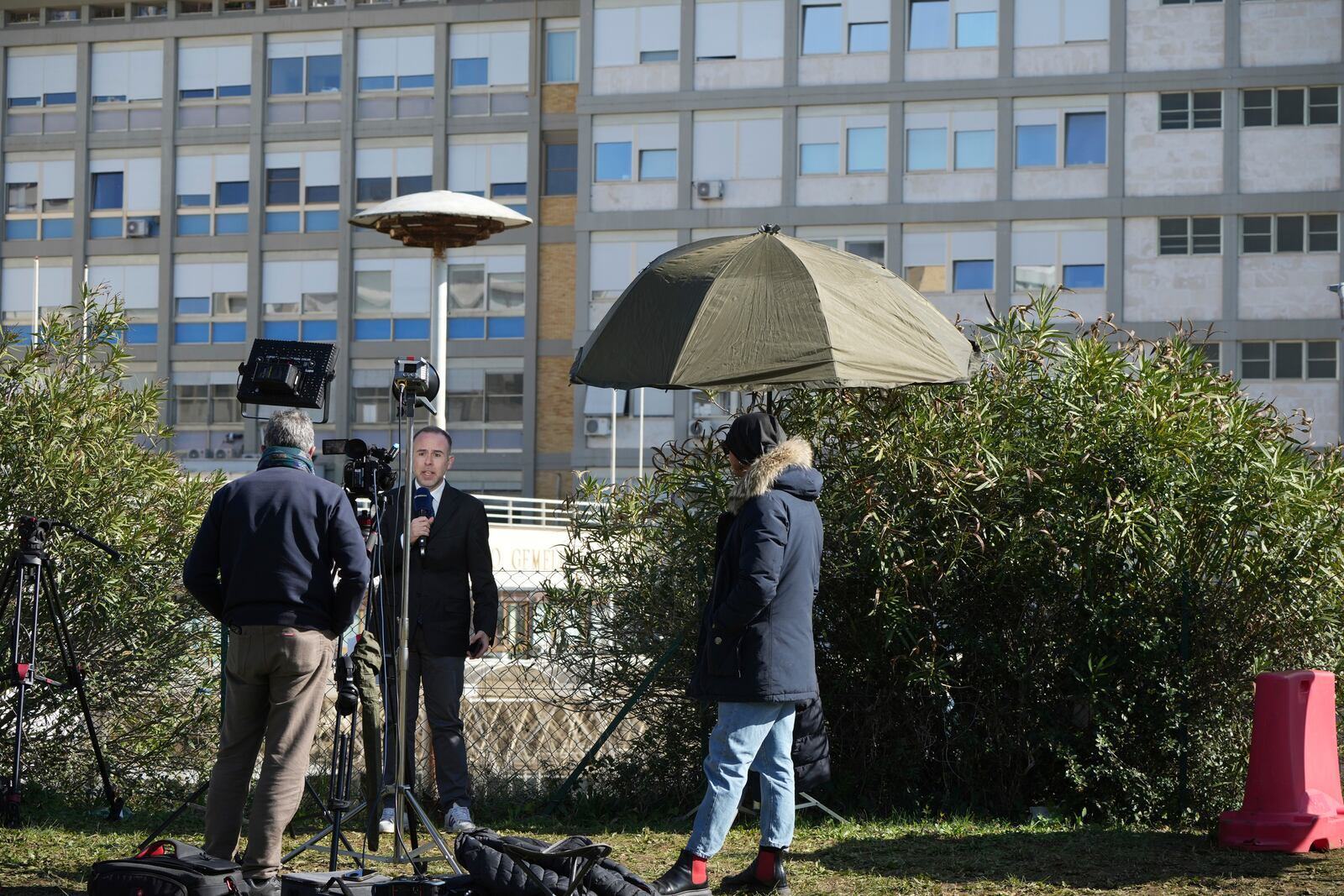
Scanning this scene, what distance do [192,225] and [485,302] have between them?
881 cm

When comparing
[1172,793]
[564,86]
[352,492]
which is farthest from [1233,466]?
[564,86]

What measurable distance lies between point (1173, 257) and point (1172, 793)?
32835 millimetres

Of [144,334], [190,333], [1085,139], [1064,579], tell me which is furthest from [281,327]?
[1064,579]

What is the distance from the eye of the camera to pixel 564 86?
4466cm

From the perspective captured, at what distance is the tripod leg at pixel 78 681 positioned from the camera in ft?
26.9

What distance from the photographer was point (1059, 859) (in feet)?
23.7

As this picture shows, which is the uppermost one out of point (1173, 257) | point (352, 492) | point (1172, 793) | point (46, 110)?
point (46, 110)

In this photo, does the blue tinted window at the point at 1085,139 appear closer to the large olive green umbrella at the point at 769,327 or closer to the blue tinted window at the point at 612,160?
the blue tinted window at the point at 612,160

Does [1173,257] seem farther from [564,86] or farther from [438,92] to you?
[438,92]

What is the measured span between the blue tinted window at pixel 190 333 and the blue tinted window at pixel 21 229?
530cm

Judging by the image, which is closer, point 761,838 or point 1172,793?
point 761,838

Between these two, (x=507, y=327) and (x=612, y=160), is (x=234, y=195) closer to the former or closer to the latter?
(x=507, y=327)

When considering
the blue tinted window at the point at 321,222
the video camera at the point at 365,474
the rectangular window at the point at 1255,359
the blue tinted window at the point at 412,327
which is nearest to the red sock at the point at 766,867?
the video camera at the point at 365,474

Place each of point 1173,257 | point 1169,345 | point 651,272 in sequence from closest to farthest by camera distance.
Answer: point 651,272, point 1169,345, point 1173,257
